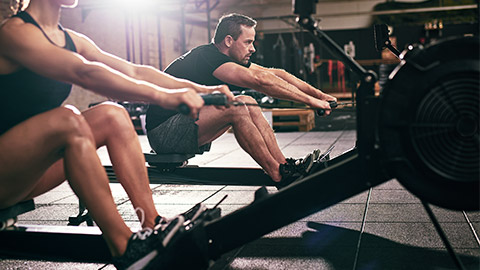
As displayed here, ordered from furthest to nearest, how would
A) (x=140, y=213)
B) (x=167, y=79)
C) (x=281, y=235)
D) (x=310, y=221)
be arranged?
(x=310, y=221) < (x=281, y=235) < (x=167, y=79) < (x=140, y=213)

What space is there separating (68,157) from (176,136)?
4.19 ft

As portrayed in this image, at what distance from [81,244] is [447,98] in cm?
145

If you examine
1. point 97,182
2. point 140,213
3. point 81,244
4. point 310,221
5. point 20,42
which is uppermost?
point 20,42

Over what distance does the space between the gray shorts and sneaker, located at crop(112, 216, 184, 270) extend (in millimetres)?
1234

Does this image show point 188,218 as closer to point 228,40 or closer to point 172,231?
point 172,231

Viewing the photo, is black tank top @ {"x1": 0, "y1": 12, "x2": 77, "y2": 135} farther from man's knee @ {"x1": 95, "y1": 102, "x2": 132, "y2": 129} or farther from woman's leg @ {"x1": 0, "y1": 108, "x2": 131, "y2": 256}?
man's knee @ {"x1": 95, "y1": 102, "x2": 132, "y2": 129}

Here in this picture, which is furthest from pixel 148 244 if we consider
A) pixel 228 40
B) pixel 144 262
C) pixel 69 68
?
pixel 228 40

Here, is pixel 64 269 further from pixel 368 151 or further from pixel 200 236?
pixel 368 151

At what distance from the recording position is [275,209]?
1771 mm

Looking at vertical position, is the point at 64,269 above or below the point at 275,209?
below

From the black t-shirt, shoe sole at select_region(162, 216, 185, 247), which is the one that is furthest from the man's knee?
the black t-shirt

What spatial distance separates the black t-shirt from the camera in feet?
9.66

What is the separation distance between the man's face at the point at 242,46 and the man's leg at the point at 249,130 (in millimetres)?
321

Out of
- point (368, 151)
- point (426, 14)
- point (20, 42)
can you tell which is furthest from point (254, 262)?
point (426, 14)
